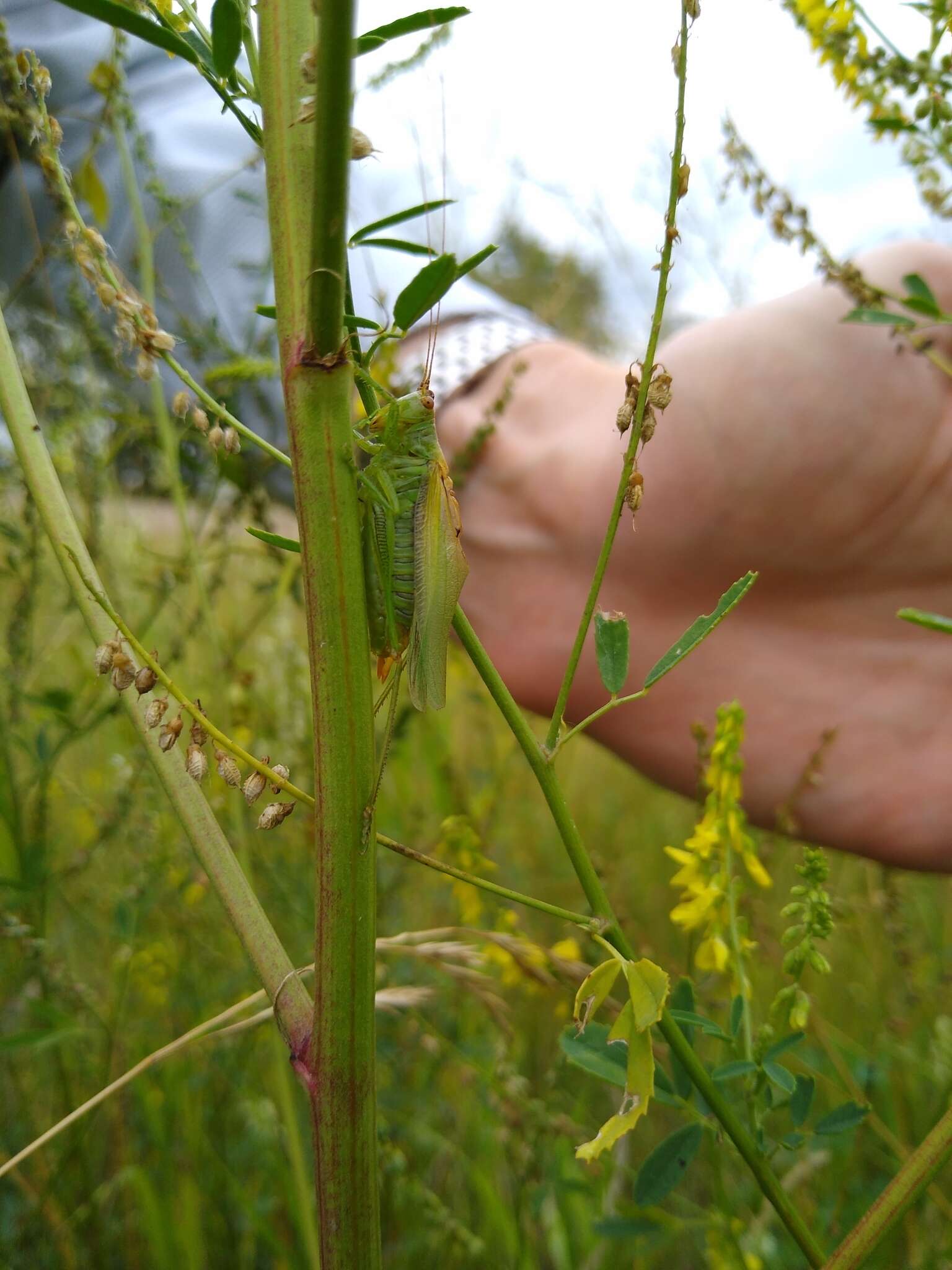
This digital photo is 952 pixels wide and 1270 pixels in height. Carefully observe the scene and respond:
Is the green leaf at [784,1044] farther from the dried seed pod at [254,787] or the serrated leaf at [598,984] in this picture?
the dried seed pod at [254,787]

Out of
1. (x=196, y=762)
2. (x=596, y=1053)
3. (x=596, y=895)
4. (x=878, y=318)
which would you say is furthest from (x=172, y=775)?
(x=878, y=318)

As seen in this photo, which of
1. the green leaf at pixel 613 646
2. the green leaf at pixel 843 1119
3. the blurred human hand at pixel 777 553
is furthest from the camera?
the blurred human hand at pixel 777 553

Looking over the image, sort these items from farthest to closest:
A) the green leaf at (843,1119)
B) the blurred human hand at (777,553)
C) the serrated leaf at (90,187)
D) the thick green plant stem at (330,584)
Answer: the blurred human hand at (777,553) < the serrated leaf at (90,187) < the green leaf at (843,1119) < the thick green plant stem at (330,584)

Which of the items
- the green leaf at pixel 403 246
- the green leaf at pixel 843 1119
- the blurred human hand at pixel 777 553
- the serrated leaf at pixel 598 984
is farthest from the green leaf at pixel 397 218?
the blurred human hand at pixel 777 553

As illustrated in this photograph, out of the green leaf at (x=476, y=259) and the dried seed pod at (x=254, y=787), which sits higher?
the green leaf at (x=476, y=259)

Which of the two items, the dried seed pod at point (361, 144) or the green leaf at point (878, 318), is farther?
the green leaf at point (878, 318)

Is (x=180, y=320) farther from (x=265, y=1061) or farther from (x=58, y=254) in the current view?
(x=265, y=1061)

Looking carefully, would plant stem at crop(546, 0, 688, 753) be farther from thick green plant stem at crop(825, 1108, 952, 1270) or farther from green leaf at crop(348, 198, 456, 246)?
thick green plant stem at crop(825, 1108, 952, 1270)
